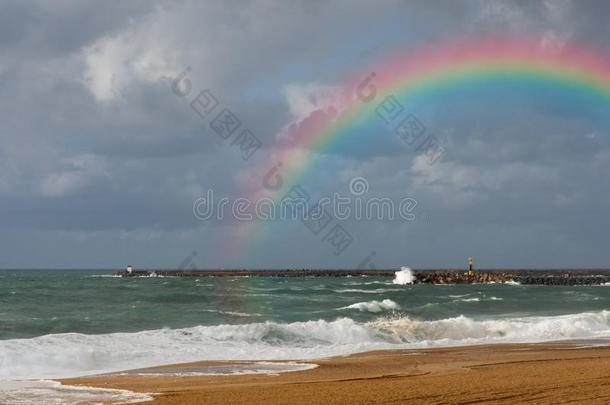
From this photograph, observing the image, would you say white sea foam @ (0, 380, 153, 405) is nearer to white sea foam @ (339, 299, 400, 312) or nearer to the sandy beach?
the sandy beach

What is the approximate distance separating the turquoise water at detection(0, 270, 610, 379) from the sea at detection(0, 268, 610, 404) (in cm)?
5

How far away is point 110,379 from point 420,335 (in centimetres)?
1666

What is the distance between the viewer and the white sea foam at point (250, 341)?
68.0 feet

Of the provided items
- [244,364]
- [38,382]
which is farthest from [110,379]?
[244,364]

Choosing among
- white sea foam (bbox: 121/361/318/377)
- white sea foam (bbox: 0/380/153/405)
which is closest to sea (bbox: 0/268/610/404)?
white sea foam (bbox: 0/380/153/405)

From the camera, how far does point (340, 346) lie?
1023 inches

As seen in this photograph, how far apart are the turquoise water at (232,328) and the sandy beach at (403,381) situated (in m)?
3.45

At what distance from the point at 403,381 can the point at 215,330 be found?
14.6 metres

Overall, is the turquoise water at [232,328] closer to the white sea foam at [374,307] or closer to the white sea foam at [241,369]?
the white sea foam at [374,307]

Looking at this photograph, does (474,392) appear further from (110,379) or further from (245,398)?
(110,379)

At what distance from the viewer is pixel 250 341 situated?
27250mm

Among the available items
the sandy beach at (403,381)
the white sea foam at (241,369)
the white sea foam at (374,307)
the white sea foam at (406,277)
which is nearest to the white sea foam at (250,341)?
the white sea foam at (241,369)

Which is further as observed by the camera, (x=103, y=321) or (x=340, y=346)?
(x=103, y=321)

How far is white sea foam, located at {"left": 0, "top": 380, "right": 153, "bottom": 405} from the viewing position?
44.4 ft
